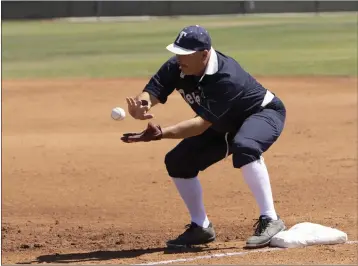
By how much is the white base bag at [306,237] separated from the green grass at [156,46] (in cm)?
1402

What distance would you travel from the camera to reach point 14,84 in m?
19.5

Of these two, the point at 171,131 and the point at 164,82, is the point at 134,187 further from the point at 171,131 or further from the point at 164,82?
the point at 171,131

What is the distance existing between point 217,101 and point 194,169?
30.9 inches

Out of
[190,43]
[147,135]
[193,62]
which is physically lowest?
[147,135]

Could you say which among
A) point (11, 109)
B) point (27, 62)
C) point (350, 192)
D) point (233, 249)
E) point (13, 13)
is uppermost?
point (233, 249)

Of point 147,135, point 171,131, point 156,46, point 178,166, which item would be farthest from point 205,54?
point 156,46

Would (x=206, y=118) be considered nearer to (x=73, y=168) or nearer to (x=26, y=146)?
(x=73, y=168)

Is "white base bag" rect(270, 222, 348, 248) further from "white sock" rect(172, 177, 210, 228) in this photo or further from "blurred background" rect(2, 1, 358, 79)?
"blurred background" rect(2, 1, 358, 79)

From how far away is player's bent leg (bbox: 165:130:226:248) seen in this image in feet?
23.2

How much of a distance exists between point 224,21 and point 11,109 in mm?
27552

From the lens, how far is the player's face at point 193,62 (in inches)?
256

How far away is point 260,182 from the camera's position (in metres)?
6.75

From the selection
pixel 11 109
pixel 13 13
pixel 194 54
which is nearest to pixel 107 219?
pixel 194 54

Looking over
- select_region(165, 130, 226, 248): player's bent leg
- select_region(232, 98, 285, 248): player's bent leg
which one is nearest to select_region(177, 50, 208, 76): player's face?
select_region(232, 98, 285, 248): player's bent leg
